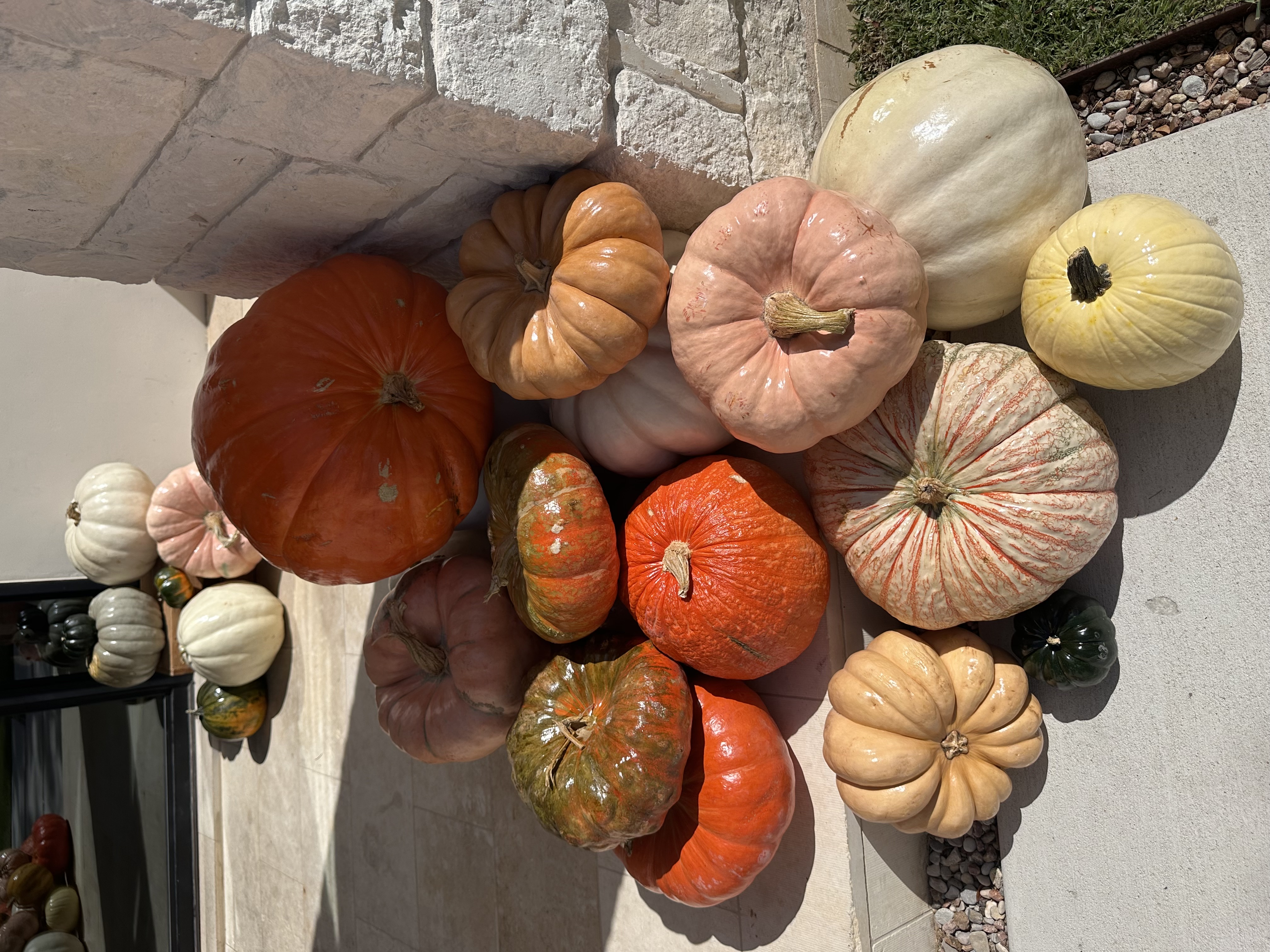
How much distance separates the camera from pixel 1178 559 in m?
2.25

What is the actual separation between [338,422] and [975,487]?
187 centimetres

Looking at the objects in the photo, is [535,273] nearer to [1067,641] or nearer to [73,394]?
[1067,641]

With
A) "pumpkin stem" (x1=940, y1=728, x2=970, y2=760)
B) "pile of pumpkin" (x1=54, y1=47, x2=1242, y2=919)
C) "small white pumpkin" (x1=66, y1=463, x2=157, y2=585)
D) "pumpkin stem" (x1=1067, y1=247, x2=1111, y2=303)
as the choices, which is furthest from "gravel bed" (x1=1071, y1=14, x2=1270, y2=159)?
"small white pumpkin" (x1=66, y1=463, x2=157, y2=585)

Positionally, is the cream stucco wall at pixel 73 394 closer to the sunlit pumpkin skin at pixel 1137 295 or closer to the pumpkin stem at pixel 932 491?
the pumpkin stem at pixel 932 491

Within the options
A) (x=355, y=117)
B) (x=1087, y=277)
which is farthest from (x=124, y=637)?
(x=1087, y=277)

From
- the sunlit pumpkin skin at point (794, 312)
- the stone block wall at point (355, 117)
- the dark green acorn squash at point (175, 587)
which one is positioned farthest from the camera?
the dark green acorn squash at point (175, 587)

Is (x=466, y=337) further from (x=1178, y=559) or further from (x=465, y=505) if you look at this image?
(x=1178, y=559)

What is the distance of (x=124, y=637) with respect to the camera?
4766 mm

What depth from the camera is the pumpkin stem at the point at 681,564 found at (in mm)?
2346

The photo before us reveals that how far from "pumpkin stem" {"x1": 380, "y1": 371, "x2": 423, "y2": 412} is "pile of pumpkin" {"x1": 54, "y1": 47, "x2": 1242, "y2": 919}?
0.02 m

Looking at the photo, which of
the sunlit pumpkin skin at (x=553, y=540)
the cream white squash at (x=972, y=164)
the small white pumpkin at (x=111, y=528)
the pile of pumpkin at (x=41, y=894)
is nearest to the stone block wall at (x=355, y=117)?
the cream white squash at (x=972, y=164)

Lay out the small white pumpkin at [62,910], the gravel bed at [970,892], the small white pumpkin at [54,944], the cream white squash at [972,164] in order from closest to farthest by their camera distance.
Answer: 1. the cream white squash at [972,164]
2. the gravel bed at [970,892]
3. the small white pumpkin at [54,944]
4. the small white pumpkin at [62,910]

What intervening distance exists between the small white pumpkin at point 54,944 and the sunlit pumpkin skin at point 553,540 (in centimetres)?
483

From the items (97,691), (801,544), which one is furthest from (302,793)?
(801,544)
